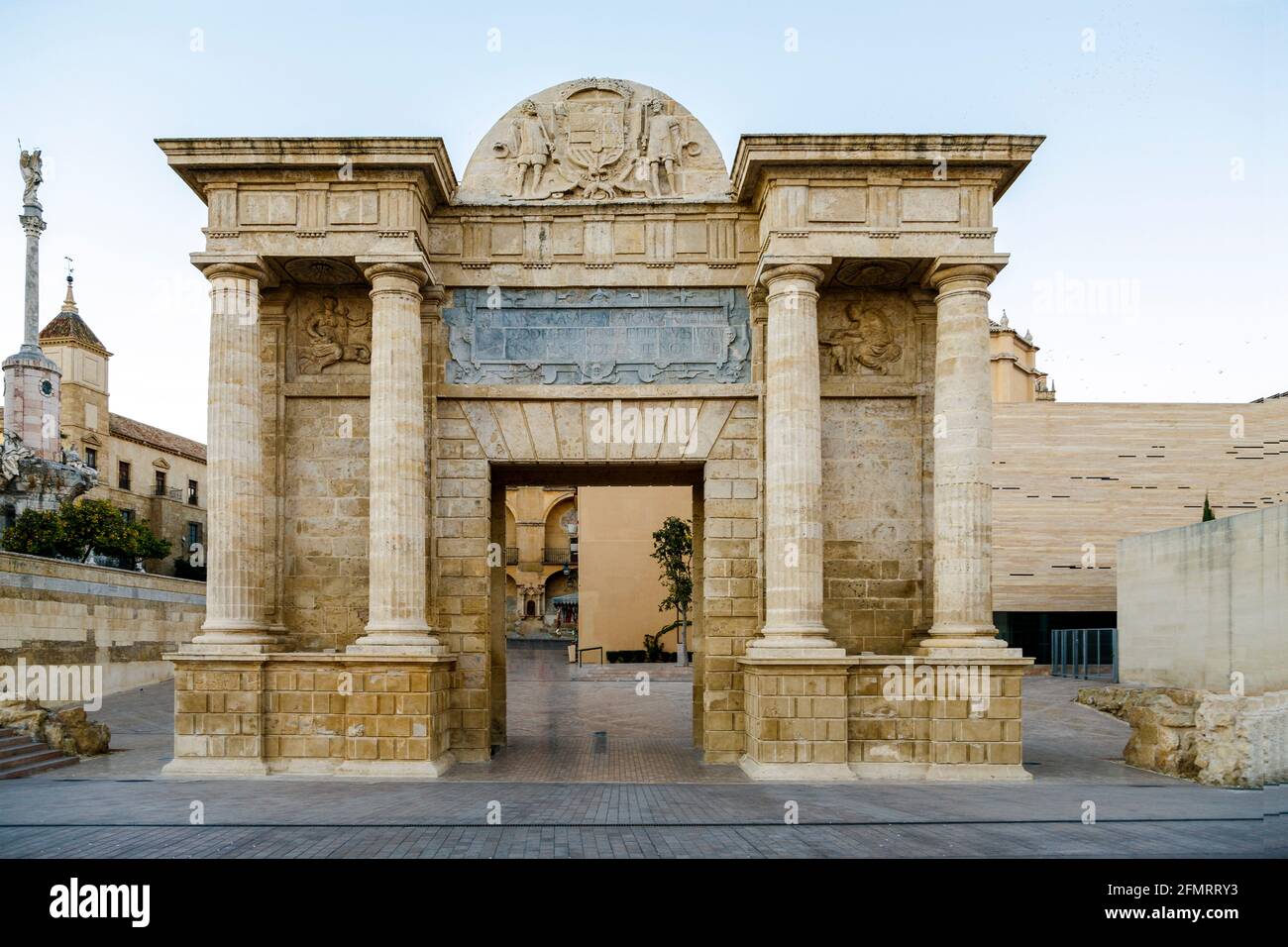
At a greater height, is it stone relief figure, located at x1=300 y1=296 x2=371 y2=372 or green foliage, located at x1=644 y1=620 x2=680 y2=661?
stone relief figure, located at x1=300 y1=296 x2=371 y2=372

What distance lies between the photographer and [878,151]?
48.5ft

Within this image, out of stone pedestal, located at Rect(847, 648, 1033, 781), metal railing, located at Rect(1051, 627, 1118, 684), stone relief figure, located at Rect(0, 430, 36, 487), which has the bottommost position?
metal railing, located at Rect(1051, 627, 1118, 684)

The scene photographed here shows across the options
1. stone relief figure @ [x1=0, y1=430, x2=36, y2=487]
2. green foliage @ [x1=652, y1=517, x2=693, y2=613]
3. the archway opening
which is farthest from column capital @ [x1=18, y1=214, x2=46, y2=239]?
green foliage @ [x1=652, y1=517, x2=693, y2=613]

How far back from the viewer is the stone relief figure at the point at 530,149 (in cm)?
1617

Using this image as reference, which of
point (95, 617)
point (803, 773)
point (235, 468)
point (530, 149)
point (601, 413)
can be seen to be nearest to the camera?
point (803, 773)

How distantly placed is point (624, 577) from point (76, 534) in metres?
21.5

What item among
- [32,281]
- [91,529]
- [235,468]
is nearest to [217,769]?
[235,468]

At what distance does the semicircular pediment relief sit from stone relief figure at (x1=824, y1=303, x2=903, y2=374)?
2847 mm

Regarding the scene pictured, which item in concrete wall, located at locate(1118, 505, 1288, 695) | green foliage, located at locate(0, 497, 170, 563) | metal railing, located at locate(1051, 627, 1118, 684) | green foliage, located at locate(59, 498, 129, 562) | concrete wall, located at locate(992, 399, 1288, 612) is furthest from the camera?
green foliage, located at locate(59, 498, 129, 562)

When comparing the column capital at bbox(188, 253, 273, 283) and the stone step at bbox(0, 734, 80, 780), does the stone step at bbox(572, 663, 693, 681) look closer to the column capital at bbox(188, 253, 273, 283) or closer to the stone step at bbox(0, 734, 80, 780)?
the stone step at bbox(0, 734, 80, 780)

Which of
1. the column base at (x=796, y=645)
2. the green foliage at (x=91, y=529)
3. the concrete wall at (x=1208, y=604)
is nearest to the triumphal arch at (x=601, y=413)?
the column base at (x=796, y=645)

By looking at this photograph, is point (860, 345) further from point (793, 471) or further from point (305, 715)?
point (305, 715)

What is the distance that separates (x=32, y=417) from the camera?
43312mm

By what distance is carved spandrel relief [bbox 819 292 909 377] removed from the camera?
634 inches
